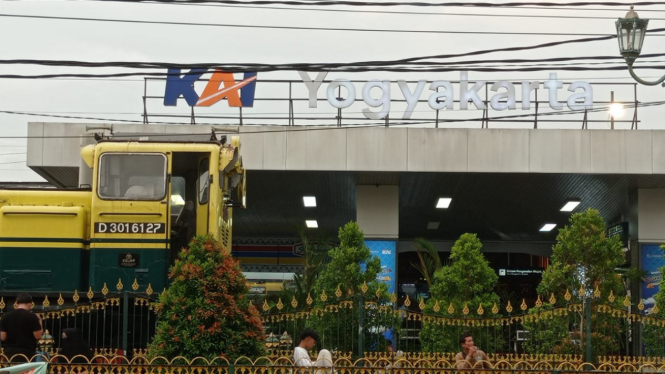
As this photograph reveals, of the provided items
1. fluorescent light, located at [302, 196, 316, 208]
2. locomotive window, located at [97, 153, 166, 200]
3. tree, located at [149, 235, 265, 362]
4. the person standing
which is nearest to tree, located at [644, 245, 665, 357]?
the person standing

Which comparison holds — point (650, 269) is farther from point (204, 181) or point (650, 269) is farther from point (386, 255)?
point (204, 181)

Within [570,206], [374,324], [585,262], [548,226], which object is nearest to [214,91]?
[374,324]

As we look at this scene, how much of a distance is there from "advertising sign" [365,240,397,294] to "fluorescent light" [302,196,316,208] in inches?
138

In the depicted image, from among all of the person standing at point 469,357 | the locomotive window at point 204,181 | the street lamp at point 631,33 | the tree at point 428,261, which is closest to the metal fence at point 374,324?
the person standing at point 469,357

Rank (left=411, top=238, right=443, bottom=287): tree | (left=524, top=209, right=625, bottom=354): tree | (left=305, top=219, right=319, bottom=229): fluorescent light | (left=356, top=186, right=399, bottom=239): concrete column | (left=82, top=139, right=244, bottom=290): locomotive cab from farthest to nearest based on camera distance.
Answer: (left=305, top=219, right=319, bottom=229): fluorescent light
(left=356, top=186, right=399, bottom=239): concrete column
(left=411, top=238, right=443, bottom=287): tree
(left=524, top=209, right=625, bottom=354): tree
(left=82, top=139, right=244, bottom=290): locomotive cab

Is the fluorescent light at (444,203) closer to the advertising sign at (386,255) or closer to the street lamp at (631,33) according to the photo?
the advertising sign at (386,255)

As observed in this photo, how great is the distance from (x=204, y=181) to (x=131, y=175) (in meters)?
1.21

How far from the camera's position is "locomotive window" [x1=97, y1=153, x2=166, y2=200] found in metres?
16.0

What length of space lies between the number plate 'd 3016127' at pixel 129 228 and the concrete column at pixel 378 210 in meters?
8.99

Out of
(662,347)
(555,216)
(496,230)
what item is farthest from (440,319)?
(496,230)

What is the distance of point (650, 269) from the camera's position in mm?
24234

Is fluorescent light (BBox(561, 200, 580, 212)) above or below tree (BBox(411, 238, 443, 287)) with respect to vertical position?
above

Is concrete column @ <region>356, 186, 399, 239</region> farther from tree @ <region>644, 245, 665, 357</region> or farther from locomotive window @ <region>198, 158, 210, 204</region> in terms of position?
tree @ <region>644, 245, 665, 357</region>

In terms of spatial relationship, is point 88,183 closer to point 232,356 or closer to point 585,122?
point 232,356
